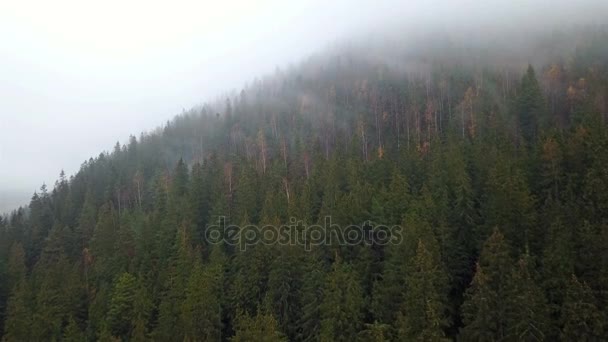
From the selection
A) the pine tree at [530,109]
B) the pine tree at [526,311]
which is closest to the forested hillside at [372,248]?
the pine tree at [526,311]

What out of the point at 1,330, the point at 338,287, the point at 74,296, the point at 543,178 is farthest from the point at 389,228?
the point at 1,330

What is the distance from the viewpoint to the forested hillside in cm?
2983

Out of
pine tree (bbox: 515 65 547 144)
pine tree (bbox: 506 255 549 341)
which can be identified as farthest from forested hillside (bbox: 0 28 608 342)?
pine tree (bbox: 515 65 547 144)

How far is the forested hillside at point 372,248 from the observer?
29.8 meters

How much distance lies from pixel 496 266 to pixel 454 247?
723 cm

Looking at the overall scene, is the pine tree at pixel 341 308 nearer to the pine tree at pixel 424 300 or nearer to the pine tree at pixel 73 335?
the pine tree at pixel 424 300

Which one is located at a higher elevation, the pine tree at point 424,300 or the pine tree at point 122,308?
the pine tree at point 424,300

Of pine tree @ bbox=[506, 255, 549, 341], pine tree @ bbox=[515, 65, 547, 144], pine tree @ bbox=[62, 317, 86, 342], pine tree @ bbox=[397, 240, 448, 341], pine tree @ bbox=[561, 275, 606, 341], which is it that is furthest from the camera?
pine tree @ bbox=[515, 65, 547, 144]

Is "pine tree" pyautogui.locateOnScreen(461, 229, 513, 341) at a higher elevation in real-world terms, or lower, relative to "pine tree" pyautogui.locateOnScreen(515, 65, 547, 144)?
lower

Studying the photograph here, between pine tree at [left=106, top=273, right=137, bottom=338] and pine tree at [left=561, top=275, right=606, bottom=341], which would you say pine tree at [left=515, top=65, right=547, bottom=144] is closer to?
pine tree at [left=561, top=275, right=606, bottom=341]

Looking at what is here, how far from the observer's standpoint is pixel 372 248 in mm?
41781

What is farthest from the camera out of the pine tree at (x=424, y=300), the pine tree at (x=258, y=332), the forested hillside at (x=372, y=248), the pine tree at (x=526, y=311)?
the forested hillside at (x=372, y=248)

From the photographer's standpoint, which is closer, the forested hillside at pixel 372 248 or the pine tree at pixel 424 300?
the pine tree at pixel 424 300

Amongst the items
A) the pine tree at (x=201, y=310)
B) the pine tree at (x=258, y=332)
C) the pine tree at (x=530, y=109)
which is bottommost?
the pine tree at (x=201, y=310)
